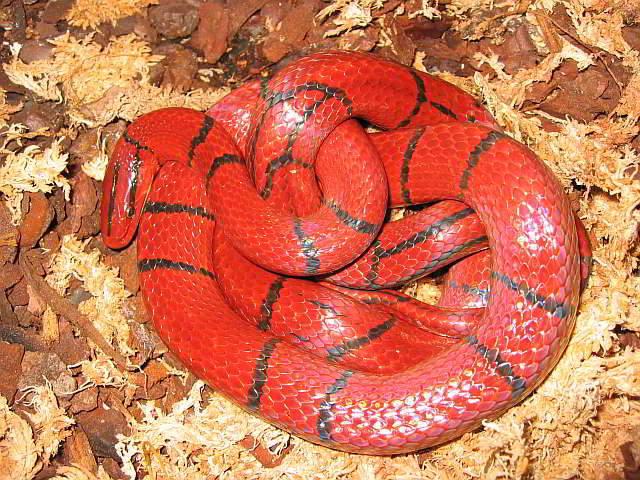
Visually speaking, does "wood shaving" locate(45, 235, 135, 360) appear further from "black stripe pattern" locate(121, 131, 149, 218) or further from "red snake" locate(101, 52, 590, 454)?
"black stripe pattern" locate(121, 131, 149, 218)

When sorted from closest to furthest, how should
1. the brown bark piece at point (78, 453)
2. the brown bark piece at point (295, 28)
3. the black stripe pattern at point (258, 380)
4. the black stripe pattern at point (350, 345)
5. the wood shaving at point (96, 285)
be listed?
the black stripe pattern at point (258, 380), the black stripe pattern at point (350, 345), the brown bark piece at point (78, 453), the wood shaving at point (96, 285), the brown bark piece at point (295, 28)

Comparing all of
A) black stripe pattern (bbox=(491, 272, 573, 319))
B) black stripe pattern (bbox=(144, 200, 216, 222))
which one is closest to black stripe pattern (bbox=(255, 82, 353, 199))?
black stripe pattern (bbox=(144, 200, 216, 222))

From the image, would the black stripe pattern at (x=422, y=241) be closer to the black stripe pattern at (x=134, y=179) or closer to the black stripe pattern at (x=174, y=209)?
the black stripe pattern at (x=174, y=209)

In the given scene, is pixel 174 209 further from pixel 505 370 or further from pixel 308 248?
pixel 505 370

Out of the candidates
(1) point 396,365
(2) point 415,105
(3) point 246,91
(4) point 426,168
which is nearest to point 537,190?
(4) point 426,168

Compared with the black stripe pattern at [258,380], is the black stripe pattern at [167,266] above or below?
above

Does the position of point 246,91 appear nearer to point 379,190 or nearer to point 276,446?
point 379,190

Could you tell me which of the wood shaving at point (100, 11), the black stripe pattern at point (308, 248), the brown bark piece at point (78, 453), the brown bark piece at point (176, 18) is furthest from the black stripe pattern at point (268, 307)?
the wood shaving at point (100, 11)
